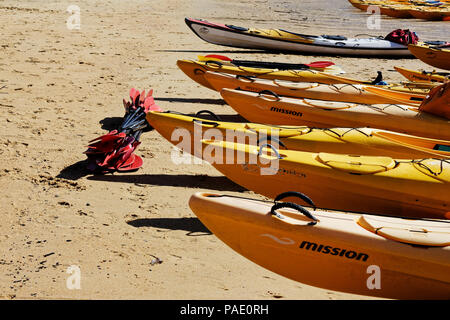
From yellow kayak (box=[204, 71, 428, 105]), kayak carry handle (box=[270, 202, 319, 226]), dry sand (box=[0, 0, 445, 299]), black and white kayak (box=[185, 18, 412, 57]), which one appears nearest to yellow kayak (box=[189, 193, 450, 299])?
kayak carry handle (box=[270, 202, 319, 226])

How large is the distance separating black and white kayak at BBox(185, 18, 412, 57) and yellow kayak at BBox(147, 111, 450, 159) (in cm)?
583

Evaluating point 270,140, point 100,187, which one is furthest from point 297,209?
point 100,187

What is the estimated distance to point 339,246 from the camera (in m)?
3.22

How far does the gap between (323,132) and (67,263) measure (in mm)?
2702

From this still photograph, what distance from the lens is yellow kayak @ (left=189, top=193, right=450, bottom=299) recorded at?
3135mm

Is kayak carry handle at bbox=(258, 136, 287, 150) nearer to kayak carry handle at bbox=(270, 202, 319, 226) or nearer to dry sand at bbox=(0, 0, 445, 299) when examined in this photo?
Result: dry sand at bbox=(0, 0, 445, 299)

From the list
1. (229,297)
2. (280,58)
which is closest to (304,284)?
(229,297)

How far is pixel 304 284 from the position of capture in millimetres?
3465

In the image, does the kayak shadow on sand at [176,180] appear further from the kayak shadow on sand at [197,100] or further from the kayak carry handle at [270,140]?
the kayak shadow on sand at [197,100]

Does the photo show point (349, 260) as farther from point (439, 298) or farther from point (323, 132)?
point (323, 132)

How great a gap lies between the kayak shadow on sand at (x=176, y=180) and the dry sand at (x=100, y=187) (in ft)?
0.07

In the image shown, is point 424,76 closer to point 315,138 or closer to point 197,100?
point 197,100

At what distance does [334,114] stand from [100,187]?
9.15 ft

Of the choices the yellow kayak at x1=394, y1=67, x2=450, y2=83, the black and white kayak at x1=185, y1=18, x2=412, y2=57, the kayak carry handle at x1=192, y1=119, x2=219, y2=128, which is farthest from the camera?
the black and white kayak at x1=185, y1=18, x2=412, y2=57
